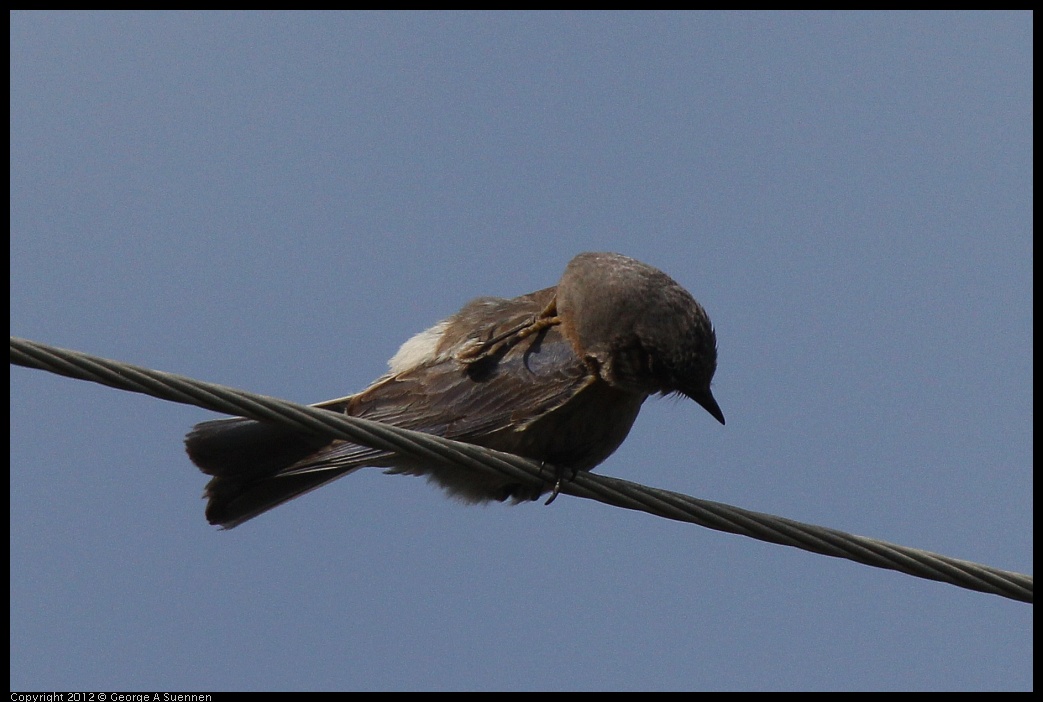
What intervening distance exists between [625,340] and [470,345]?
3.15 feet

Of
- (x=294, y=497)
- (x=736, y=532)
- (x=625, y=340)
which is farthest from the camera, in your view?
(x=294, y=497)

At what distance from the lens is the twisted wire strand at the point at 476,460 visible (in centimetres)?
435

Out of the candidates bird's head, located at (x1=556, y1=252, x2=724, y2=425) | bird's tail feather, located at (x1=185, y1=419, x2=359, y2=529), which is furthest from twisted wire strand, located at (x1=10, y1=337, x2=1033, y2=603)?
bird's tail feather, located at (x1=185, y1=419, x2=359, y2=529)

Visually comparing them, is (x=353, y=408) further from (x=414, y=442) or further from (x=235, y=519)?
(x=414, y=442)

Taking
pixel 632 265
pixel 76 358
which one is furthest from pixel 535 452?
pixel 76 358

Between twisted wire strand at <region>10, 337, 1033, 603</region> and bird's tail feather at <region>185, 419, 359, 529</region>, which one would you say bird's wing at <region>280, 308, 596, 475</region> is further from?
twisted wire strand at <region>10, 337, 1033, 603</region>

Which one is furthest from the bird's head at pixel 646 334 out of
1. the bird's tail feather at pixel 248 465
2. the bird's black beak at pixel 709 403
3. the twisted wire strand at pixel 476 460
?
the bird's tail feather at pixel 248 465

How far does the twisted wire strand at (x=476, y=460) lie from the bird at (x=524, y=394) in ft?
3.35

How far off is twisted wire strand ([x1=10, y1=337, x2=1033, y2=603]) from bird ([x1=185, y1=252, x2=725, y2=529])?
3.35ft

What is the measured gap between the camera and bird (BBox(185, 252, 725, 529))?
20.3 ft

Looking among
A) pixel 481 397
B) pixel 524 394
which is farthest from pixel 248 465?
pixel 524 394

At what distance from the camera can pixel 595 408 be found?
6.31m

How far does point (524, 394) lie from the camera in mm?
6234

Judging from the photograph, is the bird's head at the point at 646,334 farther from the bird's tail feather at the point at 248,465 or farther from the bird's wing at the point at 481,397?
the bird's tail feather at the point at 248,465
